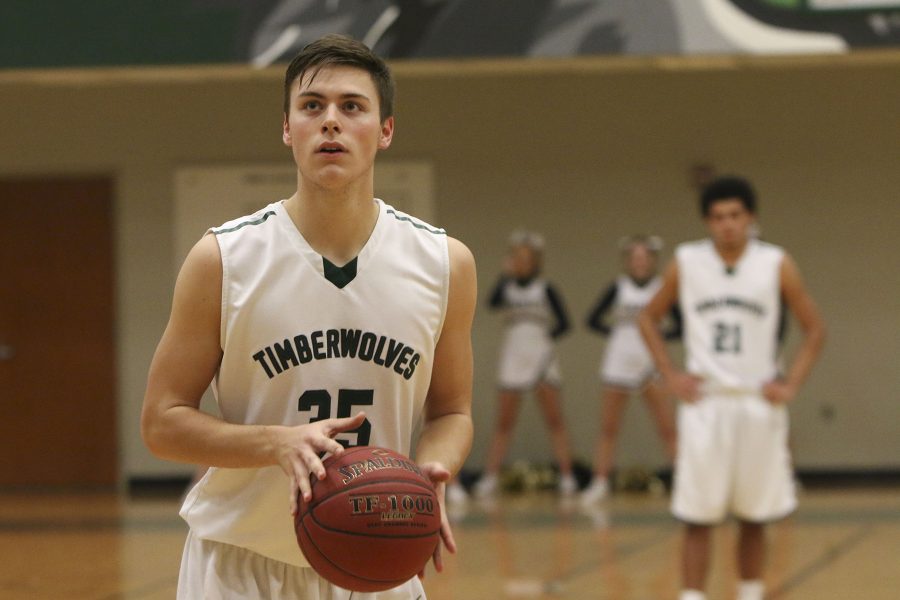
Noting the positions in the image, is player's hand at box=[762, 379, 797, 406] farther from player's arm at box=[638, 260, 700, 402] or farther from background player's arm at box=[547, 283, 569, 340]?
background player's arm at box=[547, 283, 569, 340]

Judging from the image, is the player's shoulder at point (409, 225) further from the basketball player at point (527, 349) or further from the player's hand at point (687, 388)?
the basketball player at point (527, 349)

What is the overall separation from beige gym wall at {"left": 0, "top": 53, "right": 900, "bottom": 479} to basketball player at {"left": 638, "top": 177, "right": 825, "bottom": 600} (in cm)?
561

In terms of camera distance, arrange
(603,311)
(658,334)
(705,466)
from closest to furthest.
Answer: (705,466), (658,334), (603,311)

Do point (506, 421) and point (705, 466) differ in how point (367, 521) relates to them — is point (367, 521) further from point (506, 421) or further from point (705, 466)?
point (506, 421)

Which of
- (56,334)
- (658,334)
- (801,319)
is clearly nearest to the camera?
(801,319)

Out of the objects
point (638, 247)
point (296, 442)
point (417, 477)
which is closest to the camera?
point (296, 442)

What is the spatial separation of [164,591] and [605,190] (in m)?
6.22

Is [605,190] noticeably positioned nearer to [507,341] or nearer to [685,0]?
[507,341]

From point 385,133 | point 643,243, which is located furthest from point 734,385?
point 643,243

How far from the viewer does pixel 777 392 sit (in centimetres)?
558

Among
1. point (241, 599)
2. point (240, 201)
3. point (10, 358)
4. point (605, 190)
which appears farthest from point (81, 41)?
point (241, 599)

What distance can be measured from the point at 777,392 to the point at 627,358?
4840mm

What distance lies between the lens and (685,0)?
8.40 metres

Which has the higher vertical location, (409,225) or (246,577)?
(409,225)
